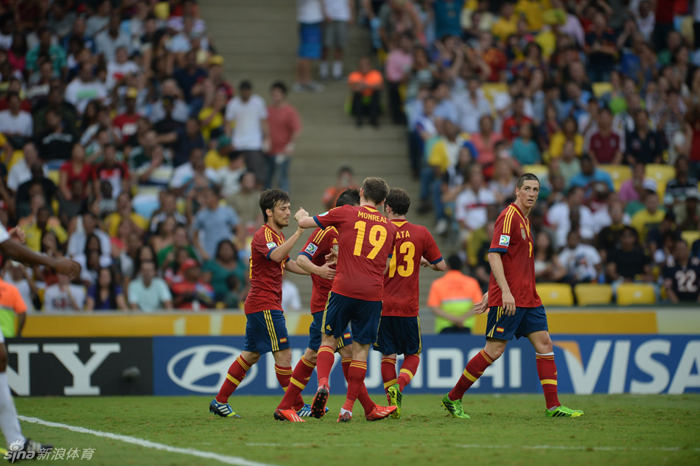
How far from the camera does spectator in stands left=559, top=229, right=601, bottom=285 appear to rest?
50.4ft

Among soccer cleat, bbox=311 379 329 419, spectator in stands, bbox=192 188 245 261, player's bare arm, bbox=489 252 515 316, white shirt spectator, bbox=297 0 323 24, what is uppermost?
white shirt spectator, bbox=297 0 323 24

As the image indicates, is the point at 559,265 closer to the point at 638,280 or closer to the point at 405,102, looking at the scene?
the point at 638,280

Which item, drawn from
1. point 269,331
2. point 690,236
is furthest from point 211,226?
point 690,236

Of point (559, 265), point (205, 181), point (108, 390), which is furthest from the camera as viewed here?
point (205, 181)

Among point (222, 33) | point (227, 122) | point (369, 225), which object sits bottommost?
point (369, 225)

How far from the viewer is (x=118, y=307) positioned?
1442cm

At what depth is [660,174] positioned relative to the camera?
1825cm

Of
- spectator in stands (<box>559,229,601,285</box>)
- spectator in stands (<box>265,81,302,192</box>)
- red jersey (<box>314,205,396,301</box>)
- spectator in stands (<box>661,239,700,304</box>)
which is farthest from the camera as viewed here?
spectator in stands (<box>265,81,302,192</box>)

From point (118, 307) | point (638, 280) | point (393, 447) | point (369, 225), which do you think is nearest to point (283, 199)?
point (369, 225)

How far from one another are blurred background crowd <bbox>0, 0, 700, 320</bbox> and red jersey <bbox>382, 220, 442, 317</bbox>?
5.84 m

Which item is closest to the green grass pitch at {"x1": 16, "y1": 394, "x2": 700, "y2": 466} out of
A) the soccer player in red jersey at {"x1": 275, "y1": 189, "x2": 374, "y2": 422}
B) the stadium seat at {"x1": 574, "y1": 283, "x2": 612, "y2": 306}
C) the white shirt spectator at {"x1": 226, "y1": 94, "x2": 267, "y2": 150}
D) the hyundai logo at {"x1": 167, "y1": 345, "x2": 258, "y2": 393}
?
the soccer player in red jersey at {"x1": 275, "y1": 189, "x2": 374, "y2": 422}

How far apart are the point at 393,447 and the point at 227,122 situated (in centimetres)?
1176

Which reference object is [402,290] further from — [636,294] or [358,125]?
[358,125]

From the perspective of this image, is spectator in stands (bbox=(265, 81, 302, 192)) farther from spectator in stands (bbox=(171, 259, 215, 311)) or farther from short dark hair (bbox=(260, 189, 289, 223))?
short dark hair (bbox=(260, 189, 289, 223))
